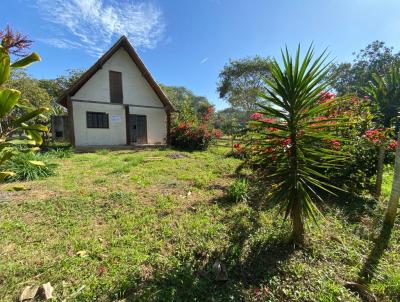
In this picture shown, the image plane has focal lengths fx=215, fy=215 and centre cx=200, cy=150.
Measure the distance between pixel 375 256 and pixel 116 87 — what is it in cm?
1268

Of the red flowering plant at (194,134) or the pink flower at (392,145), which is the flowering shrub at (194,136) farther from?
the pink flower at (392,145)

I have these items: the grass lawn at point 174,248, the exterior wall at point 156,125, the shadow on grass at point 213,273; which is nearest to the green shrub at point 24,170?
the grass lawn at point 174,248

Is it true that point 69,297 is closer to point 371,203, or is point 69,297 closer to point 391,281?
point 391,281

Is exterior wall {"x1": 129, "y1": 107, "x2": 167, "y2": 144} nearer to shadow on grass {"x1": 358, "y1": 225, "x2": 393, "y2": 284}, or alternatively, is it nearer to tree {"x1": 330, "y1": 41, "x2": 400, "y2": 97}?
shadow on grass {"x1": 358, "y1": 225, "x2": 393, "y2": 284}

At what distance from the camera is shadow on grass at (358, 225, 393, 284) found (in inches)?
93.7

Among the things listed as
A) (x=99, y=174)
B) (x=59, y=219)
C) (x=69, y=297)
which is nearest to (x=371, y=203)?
(x=69, y=297)

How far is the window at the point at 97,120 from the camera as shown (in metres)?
11.7

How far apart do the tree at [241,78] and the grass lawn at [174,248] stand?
71.1ft

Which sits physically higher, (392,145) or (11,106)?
(11,106)

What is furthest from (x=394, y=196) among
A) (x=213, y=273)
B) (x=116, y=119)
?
(x=116, y=119)

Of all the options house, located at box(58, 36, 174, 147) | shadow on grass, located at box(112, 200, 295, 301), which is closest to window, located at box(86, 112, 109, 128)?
house, located at box(58, 36, 174, 147)

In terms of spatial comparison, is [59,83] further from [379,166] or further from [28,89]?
[379,166]

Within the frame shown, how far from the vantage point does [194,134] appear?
11.1 meters

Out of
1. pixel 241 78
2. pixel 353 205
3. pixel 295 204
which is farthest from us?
pixel 241 78
